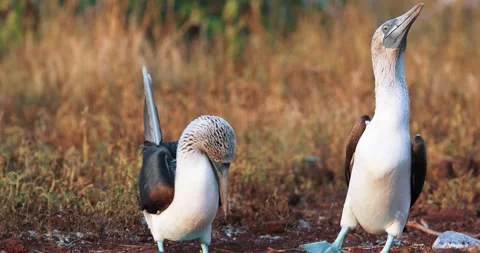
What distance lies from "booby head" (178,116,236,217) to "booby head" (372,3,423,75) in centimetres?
91

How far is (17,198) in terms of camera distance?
5.64 metres

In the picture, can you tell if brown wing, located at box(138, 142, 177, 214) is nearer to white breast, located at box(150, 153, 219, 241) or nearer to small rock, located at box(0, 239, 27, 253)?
white breast, located at box(150, 153, 219, 241)

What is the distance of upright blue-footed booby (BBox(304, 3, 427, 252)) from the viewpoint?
4.67 meters

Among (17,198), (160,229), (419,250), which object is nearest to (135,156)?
(17,198)

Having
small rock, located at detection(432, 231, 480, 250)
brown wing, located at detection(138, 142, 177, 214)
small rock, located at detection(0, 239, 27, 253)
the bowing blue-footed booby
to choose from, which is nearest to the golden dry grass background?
small rock, located at detection(0, 239, 27, 253)

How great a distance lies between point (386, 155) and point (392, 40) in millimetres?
671

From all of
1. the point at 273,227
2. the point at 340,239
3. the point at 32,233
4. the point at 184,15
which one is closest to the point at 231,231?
the point at 273,227

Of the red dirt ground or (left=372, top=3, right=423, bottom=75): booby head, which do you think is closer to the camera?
(left=372, top=3, right=423, bottom=75): booby head

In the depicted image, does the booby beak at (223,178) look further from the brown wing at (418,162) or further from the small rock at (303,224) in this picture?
the small rock at (303,224)

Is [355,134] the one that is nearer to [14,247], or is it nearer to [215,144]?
[215,144]

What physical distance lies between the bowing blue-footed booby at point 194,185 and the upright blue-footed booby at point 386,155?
69 centimetres

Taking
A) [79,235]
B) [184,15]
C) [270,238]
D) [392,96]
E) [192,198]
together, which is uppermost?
[184,15]

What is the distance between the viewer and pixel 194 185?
4621 mm

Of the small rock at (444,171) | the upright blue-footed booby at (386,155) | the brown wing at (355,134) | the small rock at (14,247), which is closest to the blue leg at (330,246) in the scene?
the upright blue-footed booby at (386,155)
